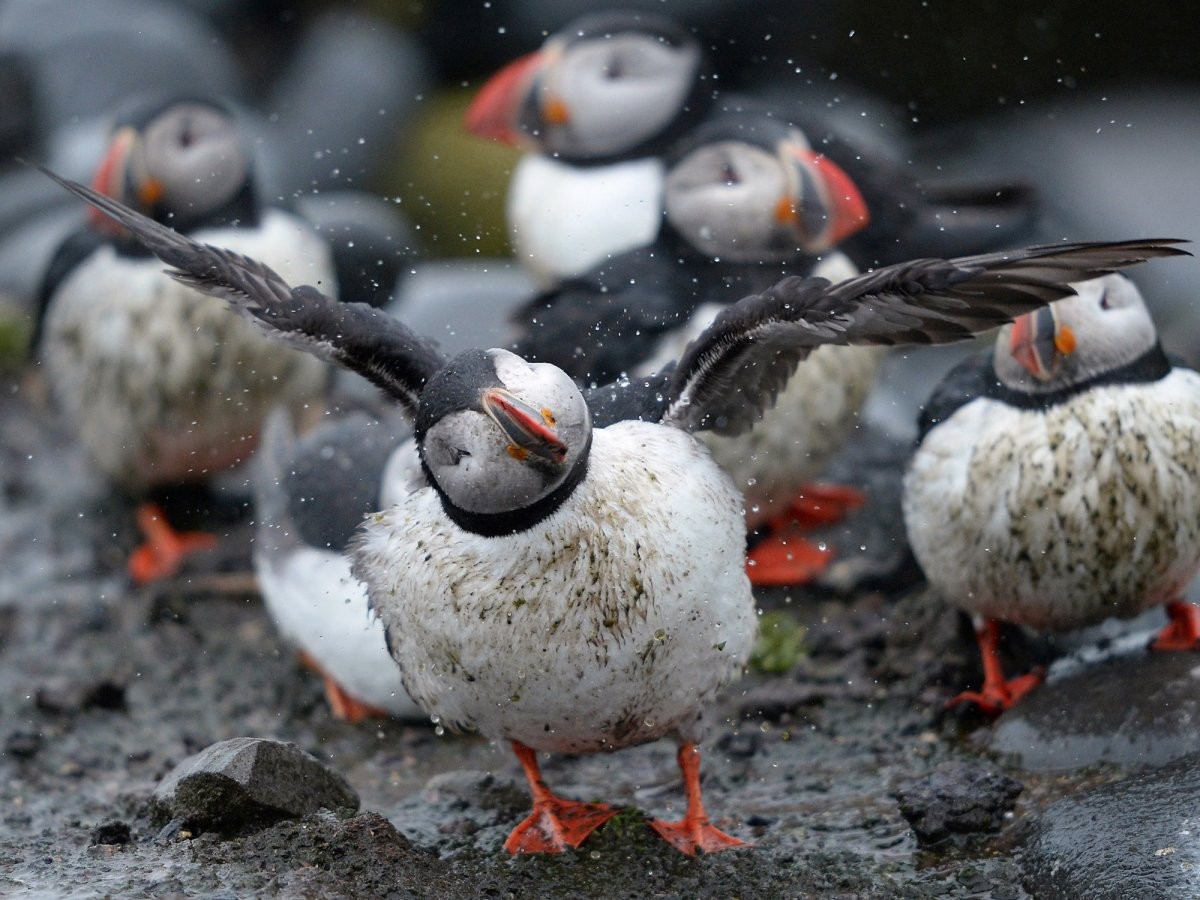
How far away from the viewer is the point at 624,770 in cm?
486

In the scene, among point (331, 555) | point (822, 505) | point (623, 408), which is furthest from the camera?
point (822, 505)

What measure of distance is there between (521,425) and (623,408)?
917 mm

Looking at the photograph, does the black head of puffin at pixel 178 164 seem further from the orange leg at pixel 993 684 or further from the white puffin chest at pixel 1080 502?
the orange leg at pixel 993 684

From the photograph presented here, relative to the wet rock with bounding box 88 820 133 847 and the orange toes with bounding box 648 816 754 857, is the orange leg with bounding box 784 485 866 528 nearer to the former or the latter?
the orange toes with bounding box 648 816 754 857

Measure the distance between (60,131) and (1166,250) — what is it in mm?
8775

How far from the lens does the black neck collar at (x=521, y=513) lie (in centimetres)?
356

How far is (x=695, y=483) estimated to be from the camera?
391 cm

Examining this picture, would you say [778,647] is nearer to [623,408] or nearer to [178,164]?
[623,408]

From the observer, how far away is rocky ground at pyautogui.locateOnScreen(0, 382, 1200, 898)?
A: 3.64 meters

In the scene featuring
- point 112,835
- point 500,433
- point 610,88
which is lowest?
point 112,835

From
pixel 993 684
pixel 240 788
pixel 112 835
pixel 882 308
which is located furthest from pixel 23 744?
pixel 882 308

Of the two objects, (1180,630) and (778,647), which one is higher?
(1180,630)

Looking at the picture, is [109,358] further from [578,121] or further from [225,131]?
[578,121]

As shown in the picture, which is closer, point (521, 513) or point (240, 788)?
point (521, 513)
